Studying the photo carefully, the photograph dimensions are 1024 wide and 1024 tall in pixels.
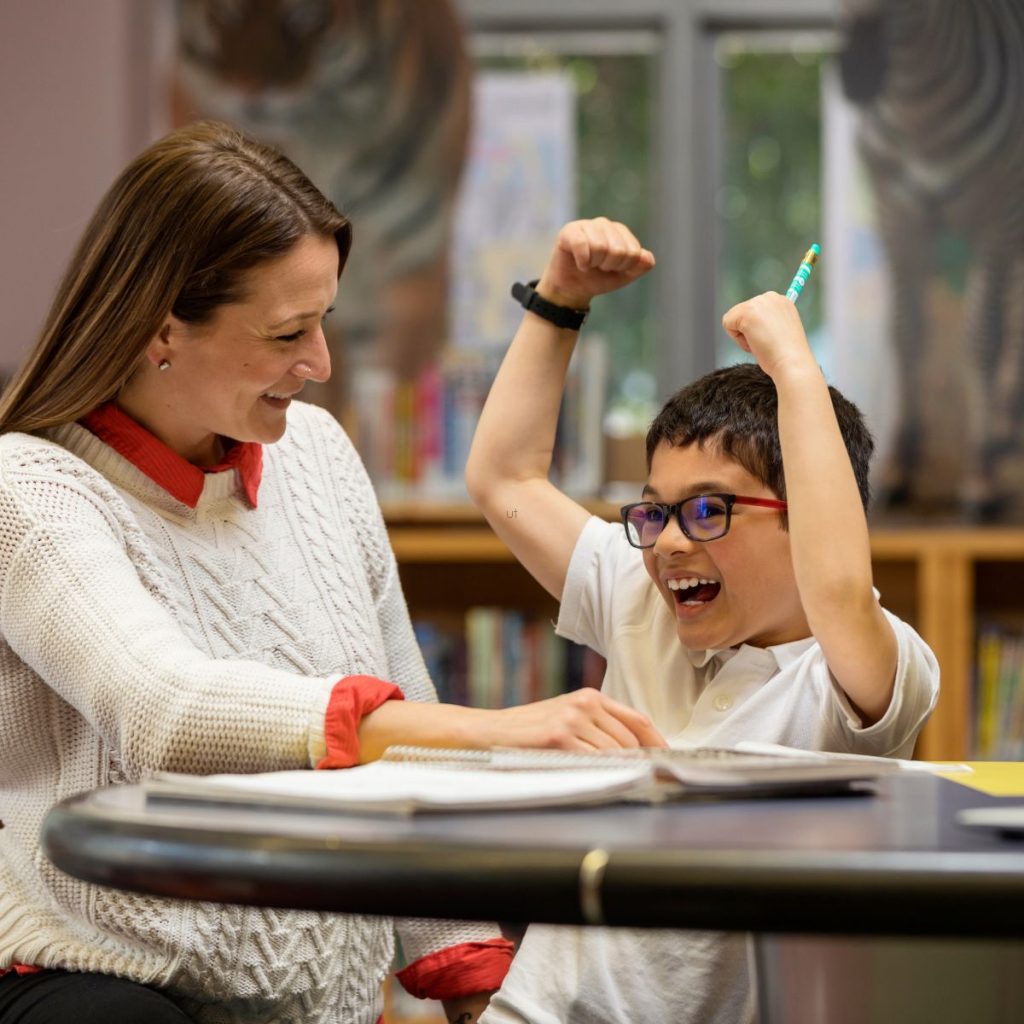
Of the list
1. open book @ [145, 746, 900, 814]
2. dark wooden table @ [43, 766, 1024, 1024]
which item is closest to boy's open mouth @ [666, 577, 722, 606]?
open book @ [145, 746, 900, 814]

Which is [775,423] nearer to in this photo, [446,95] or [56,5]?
[446,95]

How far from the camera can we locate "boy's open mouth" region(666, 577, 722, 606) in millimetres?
1362

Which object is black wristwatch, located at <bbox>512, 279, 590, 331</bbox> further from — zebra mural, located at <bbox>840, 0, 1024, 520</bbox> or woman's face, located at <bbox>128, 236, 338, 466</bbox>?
zebra mural, located at <bbox>840, 0, 1024, 520</bbox>

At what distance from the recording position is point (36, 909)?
49.1 inches

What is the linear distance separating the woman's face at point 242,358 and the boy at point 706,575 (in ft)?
0.85

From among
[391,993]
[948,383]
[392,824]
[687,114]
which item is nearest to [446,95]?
[687,114]

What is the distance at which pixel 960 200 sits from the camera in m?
3.18

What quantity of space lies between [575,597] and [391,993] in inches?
67.9

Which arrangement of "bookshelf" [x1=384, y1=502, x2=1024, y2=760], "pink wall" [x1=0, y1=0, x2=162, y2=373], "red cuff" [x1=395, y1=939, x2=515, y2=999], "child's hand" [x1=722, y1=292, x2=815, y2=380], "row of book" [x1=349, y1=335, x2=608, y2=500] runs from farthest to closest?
"pink wall" [x1=0, y1=0, x2=162, y2=373]
"row of book" [x1=349, y1=335, x2=608, y2=500]
"bookshelf" [x1=384, y1=502, x2=1024, y2=760]
"red cuff" [x1=395, y1=939, x2=515, y2=999]
"child's hand" [x1=722, y1=292, x2=815, y2=380]

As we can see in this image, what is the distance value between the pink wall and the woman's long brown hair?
84.2 inches

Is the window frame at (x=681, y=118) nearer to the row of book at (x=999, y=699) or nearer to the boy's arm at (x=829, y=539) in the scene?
the row of book at (x=999, y=699)

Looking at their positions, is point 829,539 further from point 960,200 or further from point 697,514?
point 960,200

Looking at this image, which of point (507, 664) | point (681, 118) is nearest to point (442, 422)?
point (507, 664)

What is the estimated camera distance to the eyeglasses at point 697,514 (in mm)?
1333
